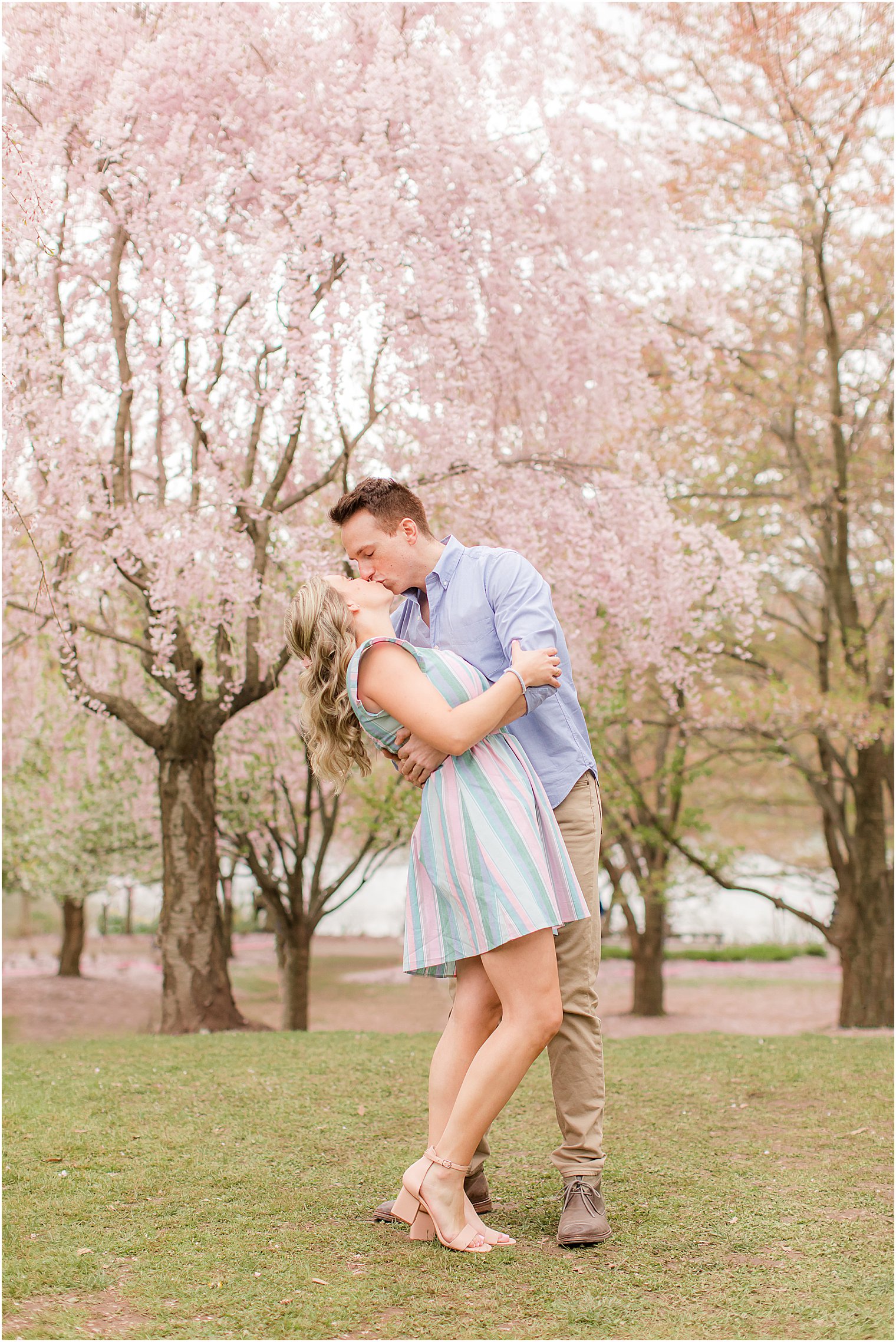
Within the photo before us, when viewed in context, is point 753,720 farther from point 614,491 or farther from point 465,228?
point 465,228

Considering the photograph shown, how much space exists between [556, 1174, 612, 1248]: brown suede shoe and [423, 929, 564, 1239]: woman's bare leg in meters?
0.27

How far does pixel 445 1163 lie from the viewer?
2781 millimetres

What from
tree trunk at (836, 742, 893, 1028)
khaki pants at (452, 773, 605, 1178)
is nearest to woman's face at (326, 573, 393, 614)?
khaki pants at (452, 773, 605, 1178)

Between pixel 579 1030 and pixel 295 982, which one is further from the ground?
pixel 579 1030

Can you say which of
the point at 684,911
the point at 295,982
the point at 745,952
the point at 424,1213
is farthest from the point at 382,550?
the point at 684,911

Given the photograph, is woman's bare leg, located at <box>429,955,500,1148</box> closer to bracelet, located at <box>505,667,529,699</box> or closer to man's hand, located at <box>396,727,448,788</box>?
man's hand, located at <box>396,727,448,788</box>

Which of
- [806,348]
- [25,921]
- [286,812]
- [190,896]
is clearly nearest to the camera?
[190,896]

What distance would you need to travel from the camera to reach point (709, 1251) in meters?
2.78

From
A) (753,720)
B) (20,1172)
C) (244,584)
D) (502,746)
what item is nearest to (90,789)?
(244,584)

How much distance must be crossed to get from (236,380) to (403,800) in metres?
5.08

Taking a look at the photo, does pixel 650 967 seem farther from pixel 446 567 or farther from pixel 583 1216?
pixel 446 567

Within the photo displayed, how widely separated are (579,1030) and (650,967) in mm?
12764

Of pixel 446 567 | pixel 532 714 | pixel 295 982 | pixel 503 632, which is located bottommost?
pixel 295 982

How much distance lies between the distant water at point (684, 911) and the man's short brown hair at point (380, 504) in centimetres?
2393
